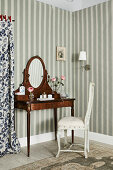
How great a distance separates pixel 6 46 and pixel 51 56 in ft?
4.10

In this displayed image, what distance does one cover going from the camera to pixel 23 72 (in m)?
4.45

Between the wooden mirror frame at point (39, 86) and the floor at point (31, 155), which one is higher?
the wooden mirror frame at point (39, 86)

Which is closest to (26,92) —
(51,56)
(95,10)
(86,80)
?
(51,56)

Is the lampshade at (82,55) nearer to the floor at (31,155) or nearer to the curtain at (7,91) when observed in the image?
the curtain at (7,91)

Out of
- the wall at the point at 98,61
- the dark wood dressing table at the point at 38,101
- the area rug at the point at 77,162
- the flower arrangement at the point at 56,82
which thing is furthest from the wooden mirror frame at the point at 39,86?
the area rug at the point at 77,162

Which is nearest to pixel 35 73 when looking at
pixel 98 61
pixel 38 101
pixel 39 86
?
pixel 39 86

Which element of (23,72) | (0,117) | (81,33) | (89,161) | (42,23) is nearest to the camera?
(89,161)

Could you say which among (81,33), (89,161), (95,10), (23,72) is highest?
(95,10)

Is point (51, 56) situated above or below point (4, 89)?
above

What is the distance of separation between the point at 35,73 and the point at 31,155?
1533mm

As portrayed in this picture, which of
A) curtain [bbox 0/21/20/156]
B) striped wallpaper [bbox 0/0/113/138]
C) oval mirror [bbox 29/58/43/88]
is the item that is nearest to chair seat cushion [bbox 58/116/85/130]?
curtain [bbox 0/21/20/156]

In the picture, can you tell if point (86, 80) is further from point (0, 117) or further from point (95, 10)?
point (0, 117)

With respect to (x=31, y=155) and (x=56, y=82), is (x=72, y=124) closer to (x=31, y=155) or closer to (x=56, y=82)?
(x=31, y=155)

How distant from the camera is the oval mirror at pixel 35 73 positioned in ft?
14.9
